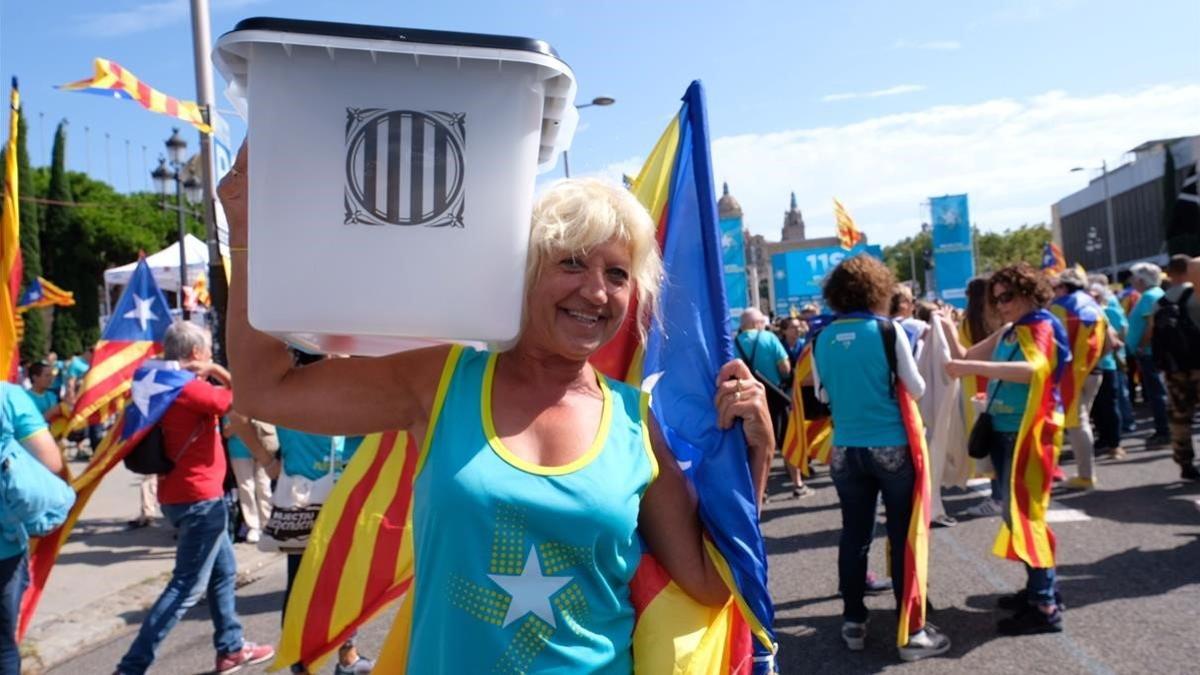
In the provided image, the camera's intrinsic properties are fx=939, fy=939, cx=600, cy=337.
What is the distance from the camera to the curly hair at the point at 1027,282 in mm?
5016

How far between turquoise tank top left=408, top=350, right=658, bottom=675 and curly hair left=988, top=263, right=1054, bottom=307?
3969 mm

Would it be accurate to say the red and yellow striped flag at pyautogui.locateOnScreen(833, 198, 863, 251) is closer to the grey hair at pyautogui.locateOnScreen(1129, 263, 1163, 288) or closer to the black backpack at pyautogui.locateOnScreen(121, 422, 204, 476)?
the grey hair at pyautogui.locateOnScreen(1129, 263, 1163, 288)

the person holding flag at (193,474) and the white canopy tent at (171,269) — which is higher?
the white canopy tent at (171,269)

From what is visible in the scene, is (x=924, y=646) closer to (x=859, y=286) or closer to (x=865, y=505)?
(x=865, y=505)

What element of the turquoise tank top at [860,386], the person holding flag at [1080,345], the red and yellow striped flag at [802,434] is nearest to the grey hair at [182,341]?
the turquoise tank top at [860,386]

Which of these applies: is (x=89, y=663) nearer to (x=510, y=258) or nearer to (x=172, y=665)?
(x=172, y=665)

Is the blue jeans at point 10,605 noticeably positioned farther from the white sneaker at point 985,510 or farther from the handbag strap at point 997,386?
the white sneaker at point 985,510

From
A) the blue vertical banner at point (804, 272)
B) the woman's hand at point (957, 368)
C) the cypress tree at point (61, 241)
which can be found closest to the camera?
the woman's hand at point (957, 368)

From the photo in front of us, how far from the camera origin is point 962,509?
25.3 ft

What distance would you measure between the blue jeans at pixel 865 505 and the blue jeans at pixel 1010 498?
67 cm

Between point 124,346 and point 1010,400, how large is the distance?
5.71m

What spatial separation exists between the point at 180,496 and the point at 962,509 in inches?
234

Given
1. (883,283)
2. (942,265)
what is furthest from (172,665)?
(942,265)

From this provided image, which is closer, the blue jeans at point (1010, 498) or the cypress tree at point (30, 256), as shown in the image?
the blue jeans at point (1010, 498)
